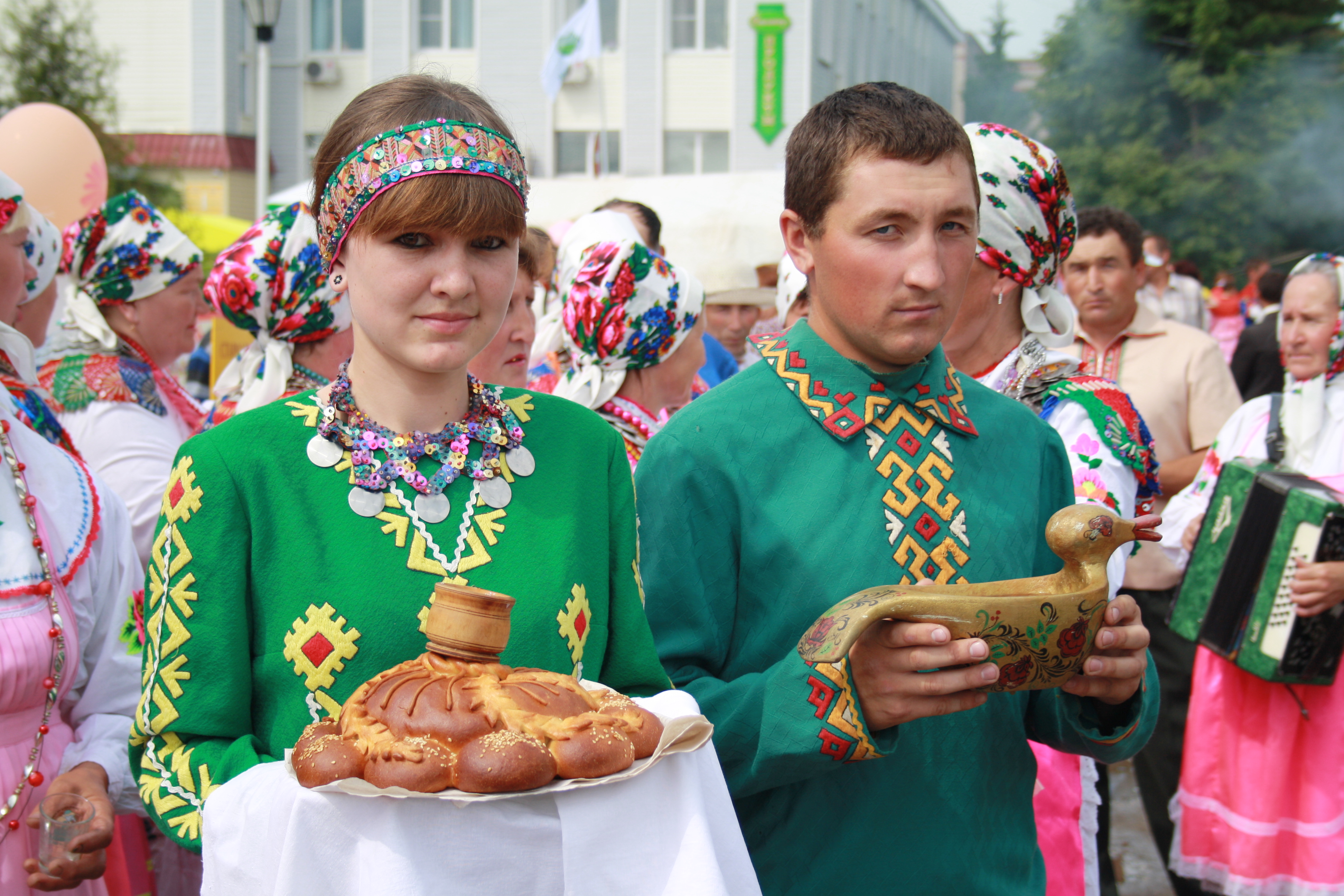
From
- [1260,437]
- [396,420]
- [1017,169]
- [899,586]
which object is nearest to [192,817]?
[396,420]

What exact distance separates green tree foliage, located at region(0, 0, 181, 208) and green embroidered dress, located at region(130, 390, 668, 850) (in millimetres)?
21625

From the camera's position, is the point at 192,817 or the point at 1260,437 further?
the point at 1260,437

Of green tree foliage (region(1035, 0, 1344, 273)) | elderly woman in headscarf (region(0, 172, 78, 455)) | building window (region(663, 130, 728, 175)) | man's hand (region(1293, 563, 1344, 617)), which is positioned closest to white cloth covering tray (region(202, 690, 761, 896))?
elderly woman in headscarf (region(0, 172, 78, 455))

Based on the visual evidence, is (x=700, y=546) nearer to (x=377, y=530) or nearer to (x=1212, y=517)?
(x=377, y=530)

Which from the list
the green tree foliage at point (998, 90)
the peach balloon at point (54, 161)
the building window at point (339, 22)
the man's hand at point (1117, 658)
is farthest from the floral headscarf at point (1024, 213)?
the green tree foliage at point (998, 90)

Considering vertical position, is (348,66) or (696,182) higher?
(348,66)

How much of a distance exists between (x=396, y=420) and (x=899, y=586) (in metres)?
0.84

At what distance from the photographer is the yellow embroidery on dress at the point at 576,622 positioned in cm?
180

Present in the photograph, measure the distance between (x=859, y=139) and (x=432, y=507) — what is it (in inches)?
39.9

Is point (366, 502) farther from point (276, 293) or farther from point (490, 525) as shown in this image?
point (276, 293)

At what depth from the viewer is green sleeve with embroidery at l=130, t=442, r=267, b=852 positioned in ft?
5.52

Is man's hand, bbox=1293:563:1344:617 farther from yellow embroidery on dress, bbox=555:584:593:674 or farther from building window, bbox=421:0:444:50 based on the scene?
building window, bbox=421:0:444:50

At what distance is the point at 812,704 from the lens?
1860 millimetres

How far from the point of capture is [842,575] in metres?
2.06
